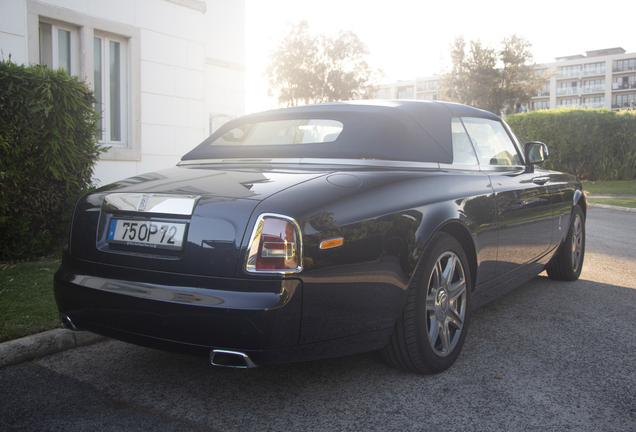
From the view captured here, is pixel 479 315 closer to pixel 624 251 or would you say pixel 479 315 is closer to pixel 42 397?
pixel 42 397

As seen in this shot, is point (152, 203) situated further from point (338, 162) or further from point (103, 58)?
point (103, 58)

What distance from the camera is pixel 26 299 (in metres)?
4.01

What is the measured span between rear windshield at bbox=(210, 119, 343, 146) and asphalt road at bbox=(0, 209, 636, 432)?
4.35 feet

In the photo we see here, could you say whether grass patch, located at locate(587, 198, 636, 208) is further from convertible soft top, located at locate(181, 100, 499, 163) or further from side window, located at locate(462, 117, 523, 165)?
convertible soft top, located at locate(181, 100, 499, 163)

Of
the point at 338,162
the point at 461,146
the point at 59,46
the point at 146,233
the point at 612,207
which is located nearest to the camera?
the point at 146,233

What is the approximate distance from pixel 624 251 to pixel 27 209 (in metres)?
7.33

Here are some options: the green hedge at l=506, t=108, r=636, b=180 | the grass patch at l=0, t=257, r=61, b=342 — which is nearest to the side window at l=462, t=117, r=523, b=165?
the grass patch at l=0, t=257, r=61, b=342

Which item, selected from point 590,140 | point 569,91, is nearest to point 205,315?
point 590,140

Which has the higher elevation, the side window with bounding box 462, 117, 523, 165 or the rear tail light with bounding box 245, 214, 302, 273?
the side window with bounding box 462, 117, 523, 165

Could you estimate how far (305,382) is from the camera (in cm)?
279

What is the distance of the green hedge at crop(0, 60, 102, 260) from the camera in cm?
518

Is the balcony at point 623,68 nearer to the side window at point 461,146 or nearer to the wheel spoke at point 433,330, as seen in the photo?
Answer: the side window at point 461,146

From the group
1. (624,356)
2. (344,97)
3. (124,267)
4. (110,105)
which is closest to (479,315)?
(624,356)

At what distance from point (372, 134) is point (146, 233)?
1.35 meters
